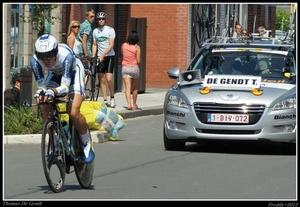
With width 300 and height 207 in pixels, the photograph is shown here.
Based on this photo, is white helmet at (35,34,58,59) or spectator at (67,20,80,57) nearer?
white helmet at (35,34,58,59)

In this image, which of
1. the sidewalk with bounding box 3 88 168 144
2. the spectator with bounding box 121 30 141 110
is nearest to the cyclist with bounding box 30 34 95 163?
the sidewalk with bounding box 3 88 168 144

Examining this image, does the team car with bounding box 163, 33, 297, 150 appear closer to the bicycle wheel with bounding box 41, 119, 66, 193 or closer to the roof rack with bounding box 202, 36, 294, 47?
the roof rack with bounding box 202, 36, 294, 47

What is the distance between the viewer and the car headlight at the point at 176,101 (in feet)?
41.9

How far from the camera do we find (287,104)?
1252 centimetres

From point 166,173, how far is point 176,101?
90.8 inches

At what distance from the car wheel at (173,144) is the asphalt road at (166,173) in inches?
5.1

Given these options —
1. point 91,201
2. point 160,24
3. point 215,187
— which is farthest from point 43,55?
point 160,24

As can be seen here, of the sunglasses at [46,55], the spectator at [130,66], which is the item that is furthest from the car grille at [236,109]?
the spectator at [130,66]

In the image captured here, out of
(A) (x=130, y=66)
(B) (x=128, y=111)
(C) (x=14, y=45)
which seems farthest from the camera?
(C) (x=14, y=45)

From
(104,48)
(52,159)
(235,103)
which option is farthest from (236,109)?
(104,48)

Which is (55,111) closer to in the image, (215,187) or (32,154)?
(215,187)

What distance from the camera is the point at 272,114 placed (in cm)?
1243

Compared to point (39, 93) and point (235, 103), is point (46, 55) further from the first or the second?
point (235, 103)

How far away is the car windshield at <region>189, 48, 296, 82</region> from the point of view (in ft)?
44.4
